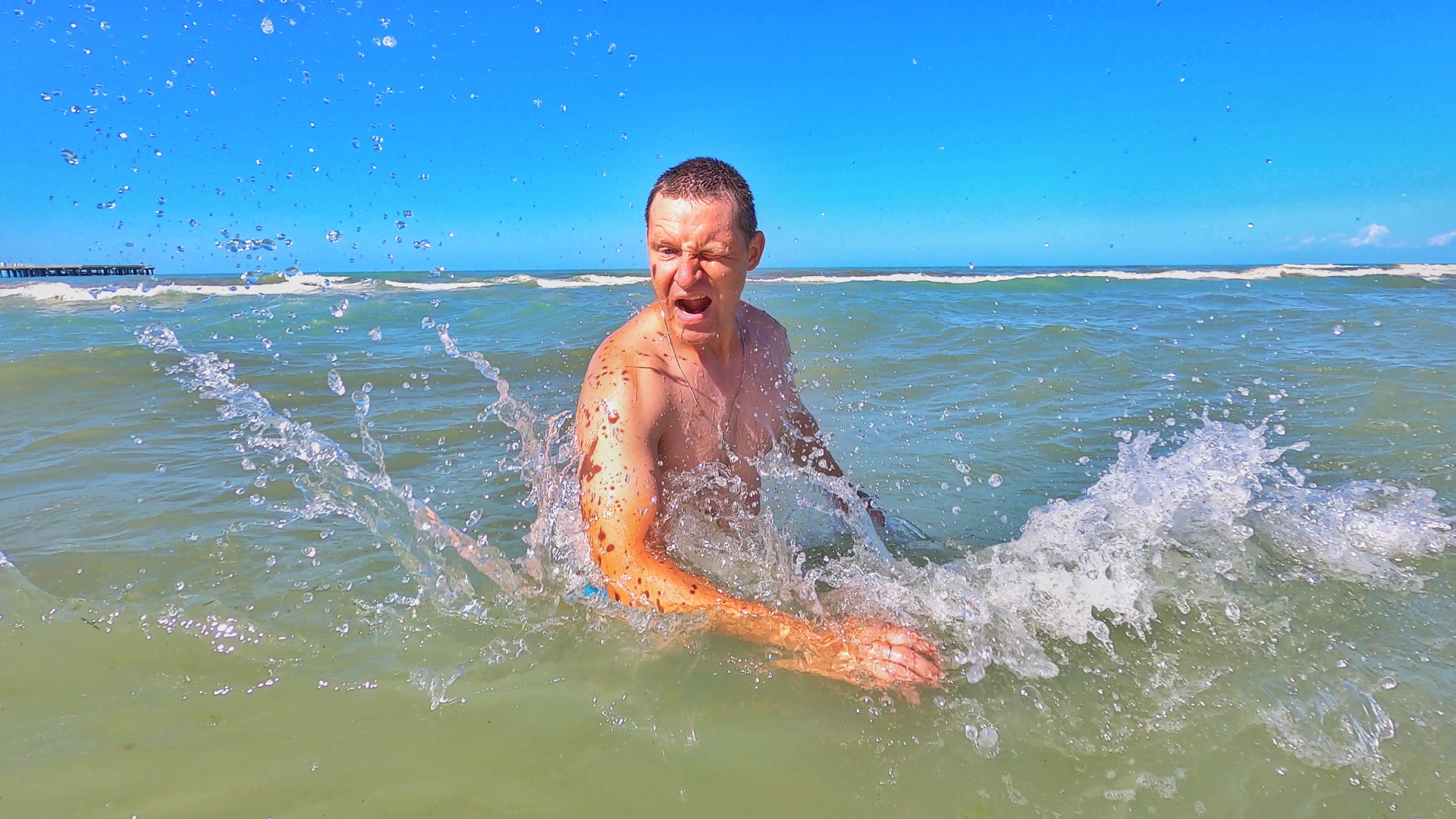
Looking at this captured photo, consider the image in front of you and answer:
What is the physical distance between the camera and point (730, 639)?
6.36 ft

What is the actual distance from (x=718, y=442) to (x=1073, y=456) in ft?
7.89

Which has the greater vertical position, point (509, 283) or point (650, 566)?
point (509, 283)

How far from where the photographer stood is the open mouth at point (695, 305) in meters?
2.27

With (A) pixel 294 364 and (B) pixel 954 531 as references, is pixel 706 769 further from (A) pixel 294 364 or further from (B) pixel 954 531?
(A) pixel 294 364

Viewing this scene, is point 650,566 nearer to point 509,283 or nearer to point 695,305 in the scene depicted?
point 695,305

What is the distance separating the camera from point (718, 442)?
2451 mm

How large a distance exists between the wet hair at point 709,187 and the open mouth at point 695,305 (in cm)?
22

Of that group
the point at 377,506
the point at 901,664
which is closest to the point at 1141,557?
the point at 901,664

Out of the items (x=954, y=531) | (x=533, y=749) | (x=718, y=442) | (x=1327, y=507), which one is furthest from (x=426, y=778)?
(x=1327, y=507)

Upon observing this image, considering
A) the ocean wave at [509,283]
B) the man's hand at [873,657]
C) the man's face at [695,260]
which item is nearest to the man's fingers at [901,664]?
the man's hand at [873,657]

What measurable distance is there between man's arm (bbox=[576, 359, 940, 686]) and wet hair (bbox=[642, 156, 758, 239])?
52cm

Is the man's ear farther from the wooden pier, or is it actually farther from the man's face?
the wooden pier

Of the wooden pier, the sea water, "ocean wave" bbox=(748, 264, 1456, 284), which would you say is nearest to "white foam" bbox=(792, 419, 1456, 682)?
the sea water

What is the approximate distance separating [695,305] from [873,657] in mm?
1105
